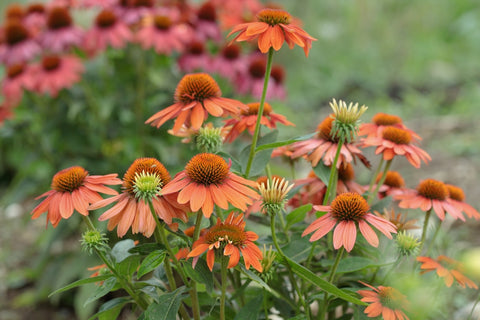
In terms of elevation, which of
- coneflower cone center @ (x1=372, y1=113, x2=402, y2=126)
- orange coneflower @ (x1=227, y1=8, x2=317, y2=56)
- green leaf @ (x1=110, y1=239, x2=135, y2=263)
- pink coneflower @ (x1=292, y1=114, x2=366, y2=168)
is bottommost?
green leaf @ (x1=110, y1=239, x2=135, y2=263)

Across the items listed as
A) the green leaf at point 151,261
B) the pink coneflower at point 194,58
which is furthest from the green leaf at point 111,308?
the pink coneflower at point 194,58

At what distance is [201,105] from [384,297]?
431mm

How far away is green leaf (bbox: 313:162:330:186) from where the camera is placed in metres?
0.81

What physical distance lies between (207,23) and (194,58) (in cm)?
25

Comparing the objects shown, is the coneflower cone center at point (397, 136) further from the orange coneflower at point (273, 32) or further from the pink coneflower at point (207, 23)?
the pink coneflower at point (207, 23)

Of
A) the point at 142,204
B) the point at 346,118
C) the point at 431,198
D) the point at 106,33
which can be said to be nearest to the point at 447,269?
the point at 431,198

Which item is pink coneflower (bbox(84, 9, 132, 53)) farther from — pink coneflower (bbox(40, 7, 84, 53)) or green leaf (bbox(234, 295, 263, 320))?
green leaf (bbox(234, 295, 263, 320))

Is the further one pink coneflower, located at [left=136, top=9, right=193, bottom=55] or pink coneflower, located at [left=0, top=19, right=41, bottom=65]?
pink coneflower, located at [left=0, top=19, right=41, bottom=65]

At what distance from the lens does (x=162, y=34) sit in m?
2.03

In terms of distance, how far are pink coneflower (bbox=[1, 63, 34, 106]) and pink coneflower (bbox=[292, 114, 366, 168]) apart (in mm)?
1501

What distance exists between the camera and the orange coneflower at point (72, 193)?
745 millimetres

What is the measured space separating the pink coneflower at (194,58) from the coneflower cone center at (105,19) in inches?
14.0

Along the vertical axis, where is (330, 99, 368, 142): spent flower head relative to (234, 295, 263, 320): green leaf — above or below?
above

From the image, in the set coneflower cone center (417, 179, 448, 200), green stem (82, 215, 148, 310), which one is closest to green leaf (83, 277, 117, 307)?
green stem (82, 215, 148, 310)
